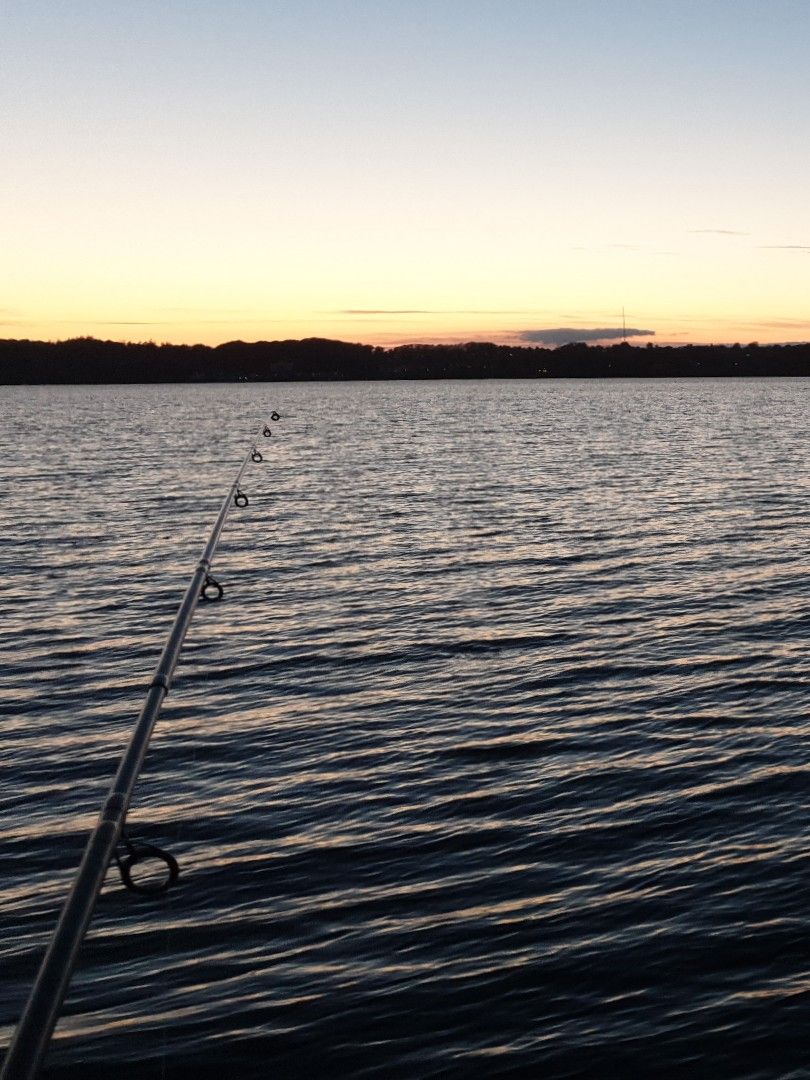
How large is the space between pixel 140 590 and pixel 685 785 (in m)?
18.6

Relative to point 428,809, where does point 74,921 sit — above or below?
above

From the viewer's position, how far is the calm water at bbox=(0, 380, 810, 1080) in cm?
918

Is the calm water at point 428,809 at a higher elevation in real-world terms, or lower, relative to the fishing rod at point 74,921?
lower

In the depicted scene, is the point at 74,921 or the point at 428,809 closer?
the point at 74,921

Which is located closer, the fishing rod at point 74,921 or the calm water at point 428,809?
the fishing rod at point 74,921

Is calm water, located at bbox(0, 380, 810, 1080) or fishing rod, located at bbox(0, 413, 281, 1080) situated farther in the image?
calm water, located at bbox(0, 380, 810, 1080)

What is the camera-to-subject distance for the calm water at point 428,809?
9.18 m

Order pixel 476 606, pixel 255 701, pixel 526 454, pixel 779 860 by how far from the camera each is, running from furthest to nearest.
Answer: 1. pixel 526 454
2. pixel 476 606
3. pixel 255 701
4. pixel 779 860

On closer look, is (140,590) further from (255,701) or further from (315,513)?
(315,513)

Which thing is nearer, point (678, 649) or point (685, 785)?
point (685, 785)

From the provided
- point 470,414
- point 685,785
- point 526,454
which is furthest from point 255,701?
point 470,414

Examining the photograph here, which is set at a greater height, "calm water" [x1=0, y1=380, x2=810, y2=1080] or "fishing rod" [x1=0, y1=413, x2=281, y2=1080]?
"fishing rod" [x1=0, y1=413, x2=281, y2=1080]

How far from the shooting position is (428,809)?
13664 mm

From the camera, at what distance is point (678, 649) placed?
70.9 ft
